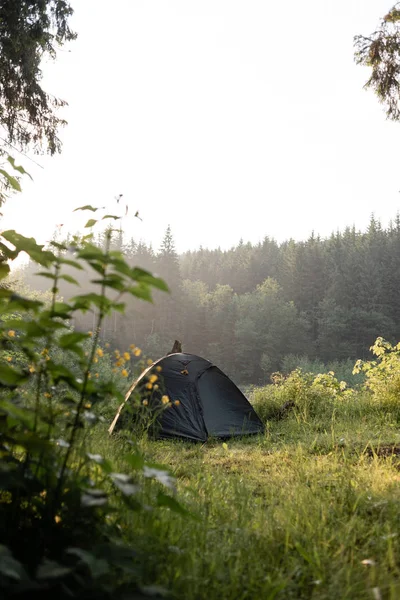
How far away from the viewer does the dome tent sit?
7.86 m

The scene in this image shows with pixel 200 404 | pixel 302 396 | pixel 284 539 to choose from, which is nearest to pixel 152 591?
pixel 284 539

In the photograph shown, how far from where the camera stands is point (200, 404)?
8180 mm

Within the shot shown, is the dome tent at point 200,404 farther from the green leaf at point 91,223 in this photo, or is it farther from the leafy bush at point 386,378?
the green leaf at point 91,223

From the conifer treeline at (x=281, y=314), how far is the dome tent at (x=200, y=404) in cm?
4127

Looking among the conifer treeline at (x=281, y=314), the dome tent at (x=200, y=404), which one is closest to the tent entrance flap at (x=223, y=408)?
the dome tent at (x=200, y=404)

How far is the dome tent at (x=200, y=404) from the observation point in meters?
7.86

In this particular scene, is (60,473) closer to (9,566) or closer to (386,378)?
(9,566)

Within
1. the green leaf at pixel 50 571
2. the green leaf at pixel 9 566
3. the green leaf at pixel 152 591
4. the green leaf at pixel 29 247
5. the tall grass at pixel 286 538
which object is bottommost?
the tall grass at pixel 286 538

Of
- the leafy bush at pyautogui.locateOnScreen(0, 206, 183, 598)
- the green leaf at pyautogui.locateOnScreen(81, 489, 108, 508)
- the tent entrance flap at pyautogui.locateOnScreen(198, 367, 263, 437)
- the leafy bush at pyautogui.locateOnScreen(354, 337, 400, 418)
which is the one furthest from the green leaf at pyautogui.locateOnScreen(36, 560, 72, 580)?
the leafy bush at pyautogui.locateOnScreen(354, 337, 400, 418)

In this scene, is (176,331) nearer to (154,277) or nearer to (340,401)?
(340,401)

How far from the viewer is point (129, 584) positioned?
5.68 ft

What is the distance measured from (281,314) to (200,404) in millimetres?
47298

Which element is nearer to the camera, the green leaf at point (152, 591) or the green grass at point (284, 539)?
the green leaf at point (152, 591)

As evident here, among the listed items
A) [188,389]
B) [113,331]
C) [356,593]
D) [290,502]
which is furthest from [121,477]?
[113,331]
